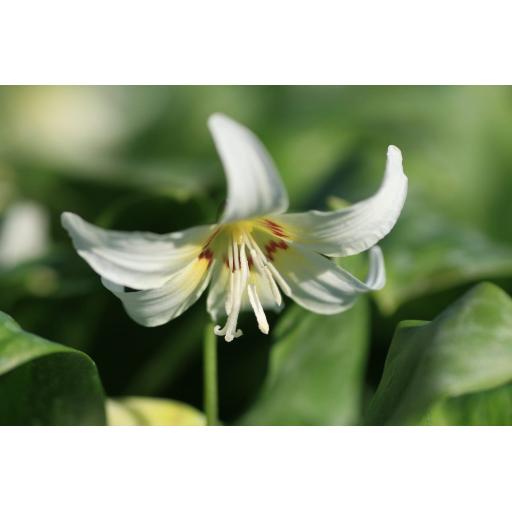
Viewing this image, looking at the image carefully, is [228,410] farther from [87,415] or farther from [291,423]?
[87,415]

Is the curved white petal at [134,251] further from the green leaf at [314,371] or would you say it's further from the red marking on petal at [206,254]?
the green leaf at [314,371]

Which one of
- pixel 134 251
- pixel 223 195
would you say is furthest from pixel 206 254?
pixel 223 195

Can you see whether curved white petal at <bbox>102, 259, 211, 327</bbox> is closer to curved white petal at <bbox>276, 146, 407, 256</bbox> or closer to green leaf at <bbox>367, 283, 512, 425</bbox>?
curved white petal at <bbox>276, 146, 407, 256</bbox>

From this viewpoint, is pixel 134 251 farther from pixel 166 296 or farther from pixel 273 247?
pixel 273 247

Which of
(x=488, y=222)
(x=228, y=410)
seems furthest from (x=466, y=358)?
(x=488, y=222)

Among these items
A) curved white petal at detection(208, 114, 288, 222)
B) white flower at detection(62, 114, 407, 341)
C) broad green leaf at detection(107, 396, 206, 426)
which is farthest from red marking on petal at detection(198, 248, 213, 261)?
broad green leaf at detection(107, 396, 206, 426)
